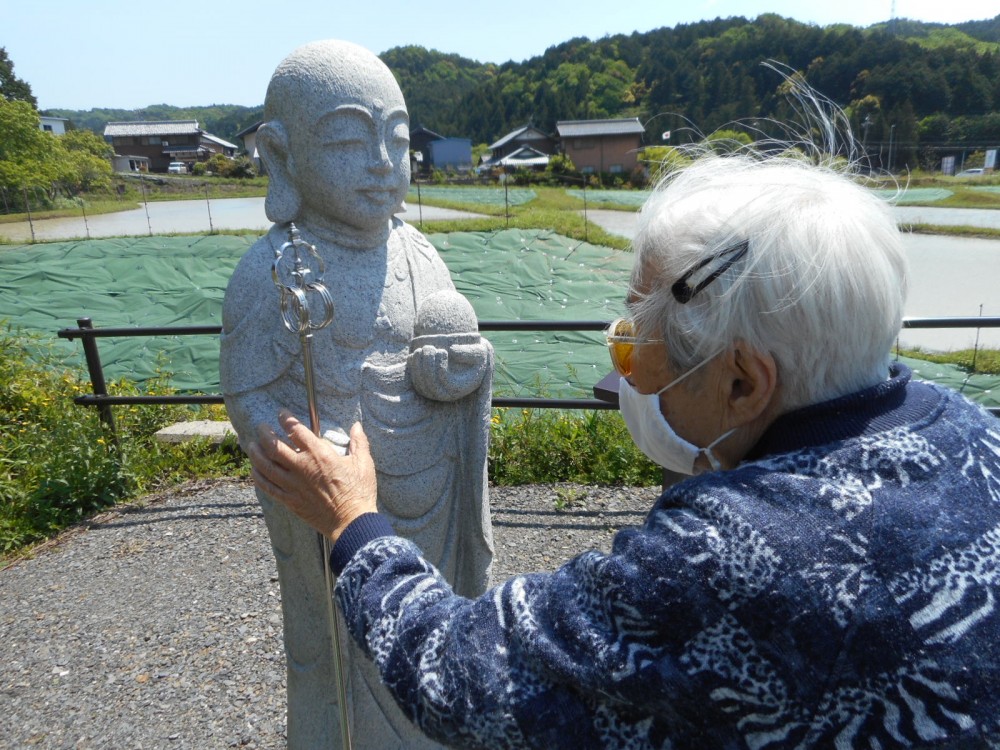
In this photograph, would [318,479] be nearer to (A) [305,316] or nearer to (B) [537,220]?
(A) [305,316]

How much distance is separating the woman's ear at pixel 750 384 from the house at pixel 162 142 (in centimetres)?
6153

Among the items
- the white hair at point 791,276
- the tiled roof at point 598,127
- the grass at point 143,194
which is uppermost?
the tiled roof at point 598,127

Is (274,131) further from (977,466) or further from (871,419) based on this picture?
(977,466)

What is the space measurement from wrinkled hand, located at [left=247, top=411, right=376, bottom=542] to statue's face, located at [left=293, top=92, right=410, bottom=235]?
2.18 feet

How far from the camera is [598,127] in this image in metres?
40.2

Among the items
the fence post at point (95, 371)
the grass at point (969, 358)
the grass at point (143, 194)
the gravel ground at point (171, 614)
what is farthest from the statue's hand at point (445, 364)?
the grass at point (143, 194)

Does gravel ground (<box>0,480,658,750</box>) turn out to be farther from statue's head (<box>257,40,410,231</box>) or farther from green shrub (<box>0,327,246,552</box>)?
statue's head (<box>257,40,410,231</box>)

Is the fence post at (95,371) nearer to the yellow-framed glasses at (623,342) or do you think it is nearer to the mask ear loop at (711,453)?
the yellow-framed glasses at (623,342)

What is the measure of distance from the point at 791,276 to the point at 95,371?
5317 millimetres

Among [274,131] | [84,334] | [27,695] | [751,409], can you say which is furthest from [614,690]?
[84,334]

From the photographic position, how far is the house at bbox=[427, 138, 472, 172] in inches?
1880

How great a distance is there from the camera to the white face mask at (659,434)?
1.19 m

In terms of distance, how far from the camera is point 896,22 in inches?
1805

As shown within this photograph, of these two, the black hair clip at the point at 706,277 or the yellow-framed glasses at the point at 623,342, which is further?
the yellow-framed glasses at the point at 623,342
